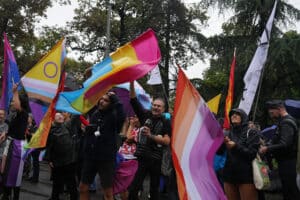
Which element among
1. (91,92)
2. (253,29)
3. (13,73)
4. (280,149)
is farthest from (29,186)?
(253,29)

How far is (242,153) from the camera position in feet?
18.0

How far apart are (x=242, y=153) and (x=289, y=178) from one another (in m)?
0.74

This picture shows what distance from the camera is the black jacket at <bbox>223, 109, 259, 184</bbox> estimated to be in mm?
5512

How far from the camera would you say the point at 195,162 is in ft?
13.8

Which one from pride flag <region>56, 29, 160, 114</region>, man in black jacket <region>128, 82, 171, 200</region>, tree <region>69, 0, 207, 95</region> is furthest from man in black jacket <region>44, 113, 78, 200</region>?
tree <region>69, 0, 207, 95</region>

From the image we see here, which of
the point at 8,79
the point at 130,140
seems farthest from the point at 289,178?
the point at 8,79

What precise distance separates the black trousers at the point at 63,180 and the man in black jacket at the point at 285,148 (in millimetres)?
2728

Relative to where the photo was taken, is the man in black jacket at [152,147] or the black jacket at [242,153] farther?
the man in black jacket at [152,147]

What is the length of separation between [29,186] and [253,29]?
25.3ft

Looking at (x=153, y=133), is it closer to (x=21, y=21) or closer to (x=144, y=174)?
Result: (x=144, y=174)

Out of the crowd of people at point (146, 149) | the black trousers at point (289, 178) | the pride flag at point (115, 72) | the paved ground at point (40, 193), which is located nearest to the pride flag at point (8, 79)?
the crowd of people at point (146, 149)

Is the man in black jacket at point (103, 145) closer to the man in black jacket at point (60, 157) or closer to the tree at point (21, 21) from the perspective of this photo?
the man in black jacket at point (60, 157)

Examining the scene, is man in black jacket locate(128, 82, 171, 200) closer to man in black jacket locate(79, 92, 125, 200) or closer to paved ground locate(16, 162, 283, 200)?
man in black jacket locate(79, 92, 125, 200)

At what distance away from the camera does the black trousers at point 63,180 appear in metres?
6.65
